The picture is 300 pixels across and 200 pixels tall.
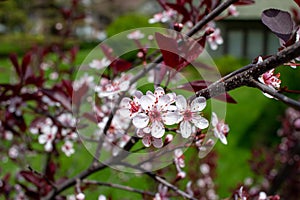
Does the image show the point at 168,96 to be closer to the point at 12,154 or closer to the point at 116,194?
the point at 12,154

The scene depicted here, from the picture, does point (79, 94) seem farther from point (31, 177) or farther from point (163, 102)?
point (163, 102)

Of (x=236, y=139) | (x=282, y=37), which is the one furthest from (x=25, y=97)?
(x=236, y=139)

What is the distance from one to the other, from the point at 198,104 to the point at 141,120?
100mm

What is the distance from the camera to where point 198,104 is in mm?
691

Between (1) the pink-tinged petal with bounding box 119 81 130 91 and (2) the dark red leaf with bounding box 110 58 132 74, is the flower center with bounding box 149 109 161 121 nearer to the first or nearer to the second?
(1) the pink-tinged petal with bounding box 119 81 130 91

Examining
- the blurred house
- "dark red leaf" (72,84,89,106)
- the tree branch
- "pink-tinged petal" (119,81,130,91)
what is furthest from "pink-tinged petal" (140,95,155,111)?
the blurred house

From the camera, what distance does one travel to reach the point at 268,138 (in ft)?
15.8

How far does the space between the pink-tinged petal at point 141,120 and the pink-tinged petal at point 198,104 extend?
81 millimetres

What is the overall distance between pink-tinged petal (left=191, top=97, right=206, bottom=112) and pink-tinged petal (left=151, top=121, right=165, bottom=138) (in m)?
0.06

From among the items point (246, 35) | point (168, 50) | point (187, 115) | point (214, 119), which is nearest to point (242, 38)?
point (246, 35)

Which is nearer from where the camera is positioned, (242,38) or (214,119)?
(214,119)

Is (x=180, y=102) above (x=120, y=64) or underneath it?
above

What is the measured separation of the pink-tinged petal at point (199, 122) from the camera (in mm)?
701

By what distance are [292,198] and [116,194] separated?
1.33 meters
